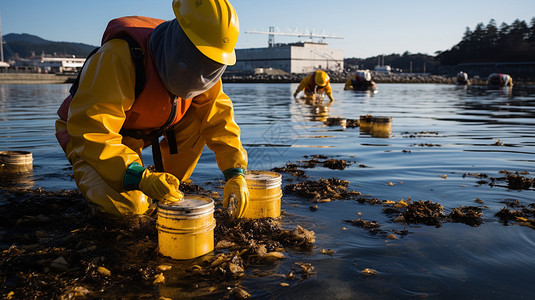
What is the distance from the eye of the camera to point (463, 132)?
10664 millimetres

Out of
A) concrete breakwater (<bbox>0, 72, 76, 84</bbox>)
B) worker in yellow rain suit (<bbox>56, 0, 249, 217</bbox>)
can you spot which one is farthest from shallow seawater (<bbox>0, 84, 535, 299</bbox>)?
concrete breakwater (<bbox>0, 72, 76, 84</bbox>)

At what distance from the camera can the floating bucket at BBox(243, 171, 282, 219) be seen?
12.2 feet

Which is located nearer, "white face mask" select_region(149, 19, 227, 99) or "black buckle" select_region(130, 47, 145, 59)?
"white face mask" select_region(149, 19, 227, 99)

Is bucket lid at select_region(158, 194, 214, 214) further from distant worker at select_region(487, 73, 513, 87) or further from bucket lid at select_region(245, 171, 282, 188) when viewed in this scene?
distant worker at select_region(487, 73, 513, 87)

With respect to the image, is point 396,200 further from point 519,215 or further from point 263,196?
point 263,196

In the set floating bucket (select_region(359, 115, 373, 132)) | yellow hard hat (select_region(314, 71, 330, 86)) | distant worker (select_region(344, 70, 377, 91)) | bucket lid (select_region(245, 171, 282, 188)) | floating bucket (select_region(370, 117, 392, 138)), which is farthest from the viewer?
distant worker (select_region(344, 70, 377, 91))

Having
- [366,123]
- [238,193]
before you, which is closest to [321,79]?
[366,123]

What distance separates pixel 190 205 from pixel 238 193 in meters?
0.66

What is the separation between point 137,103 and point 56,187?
7.74ft

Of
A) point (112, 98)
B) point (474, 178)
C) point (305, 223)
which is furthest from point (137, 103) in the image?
point (474, 178)

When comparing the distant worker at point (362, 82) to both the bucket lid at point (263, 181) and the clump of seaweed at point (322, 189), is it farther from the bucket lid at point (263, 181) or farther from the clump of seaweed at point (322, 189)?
the bucket lid at point (263, 181)

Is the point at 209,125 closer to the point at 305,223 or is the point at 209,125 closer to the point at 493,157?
the point at 305,223

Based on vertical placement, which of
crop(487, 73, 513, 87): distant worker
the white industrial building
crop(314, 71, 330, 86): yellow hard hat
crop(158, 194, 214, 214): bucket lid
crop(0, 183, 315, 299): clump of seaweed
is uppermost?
the white industrial building

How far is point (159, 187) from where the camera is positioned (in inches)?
113
